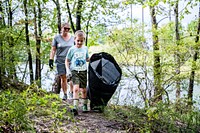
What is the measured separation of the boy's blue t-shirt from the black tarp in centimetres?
12

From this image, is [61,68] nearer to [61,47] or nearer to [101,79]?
[61,47]

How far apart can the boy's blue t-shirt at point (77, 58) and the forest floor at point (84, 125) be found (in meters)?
0.75

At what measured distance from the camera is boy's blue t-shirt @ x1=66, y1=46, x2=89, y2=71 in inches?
201

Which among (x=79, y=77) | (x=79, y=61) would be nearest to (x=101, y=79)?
(x=79, y=77)

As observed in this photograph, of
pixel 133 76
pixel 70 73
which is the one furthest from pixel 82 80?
pixel 133 76

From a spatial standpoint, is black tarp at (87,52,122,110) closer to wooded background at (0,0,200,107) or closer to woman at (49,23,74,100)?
wooded background at (0,0,200,107)

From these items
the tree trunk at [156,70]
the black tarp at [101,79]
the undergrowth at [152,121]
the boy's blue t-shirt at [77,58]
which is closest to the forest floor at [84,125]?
the undergrowth at [152,121]

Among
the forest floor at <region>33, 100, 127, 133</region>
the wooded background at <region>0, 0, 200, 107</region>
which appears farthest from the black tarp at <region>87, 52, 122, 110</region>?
the wooded background at <region>0, 0, 200, 107</region>

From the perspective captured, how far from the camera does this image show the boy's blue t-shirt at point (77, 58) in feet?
16.7

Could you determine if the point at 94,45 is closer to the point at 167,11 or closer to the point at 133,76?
the point at 167,11

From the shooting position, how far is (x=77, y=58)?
202 inches

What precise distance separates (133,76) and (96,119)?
2.77 meters

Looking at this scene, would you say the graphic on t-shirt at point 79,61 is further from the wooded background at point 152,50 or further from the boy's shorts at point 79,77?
the wooded background at point 152,50

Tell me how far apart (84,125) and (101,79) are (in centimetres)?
92
